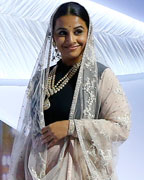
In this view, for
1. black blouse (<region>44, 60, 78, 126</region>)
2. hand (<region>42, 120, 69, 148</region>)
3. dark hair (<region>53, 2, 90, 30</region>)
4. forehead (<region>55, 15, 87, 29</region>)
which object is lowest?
hand (<region>42, 120, 69, 148</region>)

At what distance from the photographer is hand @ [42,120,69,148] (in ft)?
2.52

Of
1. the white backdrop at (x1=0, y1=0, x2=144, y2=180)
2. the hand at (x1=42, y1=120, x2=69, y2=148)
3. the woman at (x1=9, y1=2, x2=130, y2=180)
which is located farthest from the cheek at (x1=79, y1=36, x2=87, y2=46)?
the white backdrop at (x1=0, y1=0, x2=144, y2=180)

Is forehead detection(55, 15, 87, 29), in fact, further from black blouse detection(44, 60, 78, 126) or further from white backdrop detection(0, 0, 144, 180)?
white backdrop detection(0, 0, 144, 180)

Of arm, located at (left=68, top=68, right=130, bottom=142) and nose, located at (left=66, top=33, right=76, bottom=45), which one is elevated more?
nose, located at (left=66, top=33, right=76, bottom=45)

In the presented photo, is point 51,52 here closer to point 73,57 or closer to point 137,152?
point 73,57

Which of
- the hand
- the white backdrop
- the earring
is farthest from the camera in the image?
the white backdrop

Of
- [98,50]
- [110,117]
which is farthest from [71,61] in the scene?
[98,50]

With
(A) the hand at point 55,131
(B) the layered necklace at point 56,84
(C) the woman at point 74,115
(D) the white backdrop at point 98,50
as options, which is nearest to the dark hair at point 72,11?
(C) the woman at point 74,115

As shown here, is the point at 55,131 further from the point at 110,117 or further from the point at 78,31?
the point at 78,31

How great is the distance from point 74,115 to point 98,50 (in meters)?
0.60

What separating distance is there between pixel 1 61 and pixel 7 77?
0.08m

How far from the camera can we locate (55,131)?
77 cm

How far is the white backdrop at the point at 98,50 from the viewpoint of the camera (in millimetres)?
1422

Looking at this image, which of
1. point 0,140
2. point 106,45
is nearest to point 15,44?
point 0,140
